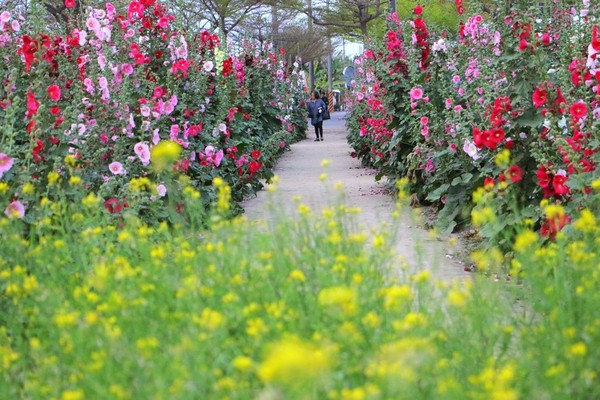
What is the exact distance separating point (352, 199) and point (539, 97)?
540 centimetres

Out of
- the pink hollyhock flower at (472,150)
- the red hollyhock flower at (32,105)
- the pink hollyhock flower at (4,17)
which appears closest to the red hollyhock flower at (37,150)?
the red hollyhock flower at (32,105)

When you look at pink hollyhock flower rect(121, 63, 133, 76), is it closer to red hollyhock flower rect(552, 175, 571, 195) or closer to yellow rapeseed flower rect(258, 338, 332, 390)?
red hollyhock flower rect(552, 175, 571, 195)

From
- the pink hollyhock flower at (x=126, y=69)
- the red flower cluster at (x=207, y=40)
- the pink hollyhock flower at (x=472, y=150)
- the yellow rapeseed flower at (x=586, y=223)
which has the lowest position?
the pink hollyhock flower at (x=472, y=150)

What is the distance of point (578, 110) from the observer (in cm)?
671

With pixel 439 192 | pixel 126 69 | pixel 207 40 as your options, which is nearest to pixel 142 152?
pixel 126 69

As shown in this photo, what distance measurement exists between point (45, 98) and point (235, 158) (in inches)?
158

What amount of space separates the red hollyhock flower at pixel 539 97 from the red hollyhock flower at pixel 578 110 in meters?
0.53

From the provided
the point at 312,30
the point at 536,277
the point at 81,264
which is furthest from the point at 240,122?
the point at 312,30

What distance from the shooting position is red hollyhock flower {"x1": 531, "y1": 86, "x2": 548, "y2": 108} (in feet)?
23.8

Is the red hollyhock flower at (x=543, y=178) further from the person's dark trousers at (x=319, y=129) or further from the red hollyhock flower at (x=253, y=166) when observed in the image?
the person's dark trousers at (x=319, y=129)

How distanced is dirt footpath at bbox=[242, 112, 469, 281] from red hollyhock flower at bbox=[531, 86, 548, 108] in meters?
1.22

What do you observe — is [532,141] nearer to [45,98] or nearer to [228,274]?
[45,98]

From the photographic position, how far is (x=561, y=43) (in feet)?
28.6

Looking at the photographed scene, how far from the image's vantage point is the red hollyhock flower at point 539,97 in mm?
7262
